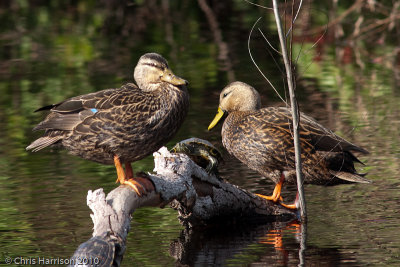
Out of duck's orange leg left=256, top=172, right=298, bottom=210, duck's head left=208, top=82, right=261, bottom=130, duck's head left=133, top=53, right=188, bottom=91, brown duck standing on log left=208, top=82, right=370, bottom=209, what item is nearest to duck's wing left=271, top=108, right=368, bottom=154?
brown duck standing on log left=208, top=82, right=370, bottom=209

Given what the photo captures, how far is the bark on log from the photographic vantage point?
4.79 metres

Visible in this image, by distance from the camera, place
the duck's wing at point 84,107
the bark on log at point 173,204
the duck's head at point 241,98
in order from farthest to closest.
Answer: the duck's head at point 241,98, the duck's wing at point 84,107, the bark on log at point 173,204

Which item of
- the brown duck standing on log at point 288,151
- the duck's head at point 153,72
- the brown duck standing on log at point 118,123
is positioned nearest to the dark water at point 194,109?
the brown duck standing on log at point 288,151

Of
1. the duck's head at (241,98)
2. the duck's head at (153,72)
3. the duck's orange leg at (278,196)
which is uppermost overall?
the duck's head at (153,72)

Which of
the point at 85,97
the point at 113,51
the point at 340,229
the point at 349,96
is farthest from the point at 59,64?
the point at 340,229

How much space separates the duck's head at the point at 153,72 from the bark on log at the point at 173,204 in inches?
37.4

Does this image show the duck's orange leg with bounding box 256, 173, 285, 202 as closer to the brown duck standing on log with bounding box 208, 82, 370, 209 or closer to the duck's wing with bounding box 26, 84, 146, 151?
the brown duck standing on log with bounding box 208, 82, 370, 209

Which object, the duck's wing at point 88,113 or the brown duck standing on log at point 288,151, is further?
the brown duck standing on log at point 288,151

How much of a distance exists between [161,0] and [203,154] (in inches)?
531

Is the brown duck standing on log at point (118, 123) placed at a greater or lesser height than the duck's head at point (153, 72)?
lesser

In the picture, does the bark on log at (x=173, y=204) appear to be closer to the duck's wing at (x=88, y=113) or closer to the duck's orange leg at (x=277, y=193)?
the duck's orange leg at (x=277, y=193)

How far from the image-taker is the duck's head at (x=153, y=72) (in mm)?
6758

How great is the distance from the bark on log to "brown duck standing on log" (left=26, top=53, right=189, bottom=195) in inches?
15.2

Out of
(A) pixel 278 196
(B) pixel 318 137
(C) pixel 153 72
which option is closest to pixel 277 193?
(A) pixel 278 196
